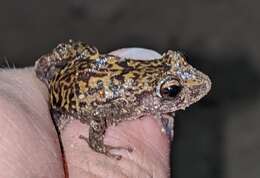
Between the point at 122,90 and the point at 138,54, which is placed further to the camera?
the point at 138,54

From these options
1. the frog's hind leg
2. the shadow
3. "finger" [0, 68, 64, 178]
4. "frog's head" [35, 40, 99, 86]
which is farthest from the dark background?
"finger" [0, 68, 64, 178]

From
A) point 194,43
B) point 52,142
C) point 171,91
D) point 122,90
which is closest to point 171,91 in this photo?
point 171,91

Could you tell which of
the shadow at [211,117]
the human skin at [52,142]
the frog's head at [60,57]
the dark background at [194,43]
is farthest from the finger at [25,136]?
the dark background at [194,43]

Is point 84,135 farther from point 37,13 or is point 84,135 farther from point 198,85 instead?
point 37,13

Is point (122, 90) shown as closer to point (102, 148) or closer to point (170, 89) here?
point (170, 89)

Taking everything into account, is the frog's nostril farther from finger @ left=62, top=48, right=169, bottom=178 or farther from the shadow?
the shadow

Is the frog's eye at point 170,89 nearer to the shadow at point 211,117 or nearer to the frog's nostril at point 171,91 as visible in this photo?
the frog's nostril at point 171,91

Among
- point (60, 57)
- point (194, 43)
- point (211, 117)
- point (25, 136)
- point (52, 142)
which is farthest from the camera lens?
point (194, 43)
